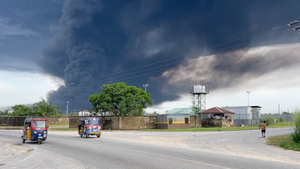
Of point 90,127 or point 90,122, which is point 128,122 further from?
point 90,127

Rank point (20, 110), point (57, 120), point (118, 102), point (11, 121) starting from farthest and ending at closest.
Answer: point (20, 110) < point (57, 120) < point (11, 121) < point (118, 102)

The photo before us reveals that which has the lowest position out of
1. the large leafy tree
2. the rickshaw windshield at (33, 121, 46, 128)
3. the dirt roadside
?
the dirt roadside

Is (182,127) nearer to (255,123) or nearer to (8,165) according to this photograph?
(255,123)

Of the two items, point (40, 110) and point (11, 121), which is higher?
point (40, 110)

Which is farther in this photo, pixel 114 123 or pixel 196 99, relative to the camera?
pixel 196 99

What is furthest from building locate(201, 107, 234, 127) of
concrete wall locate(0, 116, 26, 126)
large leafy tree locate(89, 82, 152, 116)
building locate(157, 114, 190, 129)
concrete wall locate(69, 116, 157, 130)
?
concrete wall locate(0, 116, 26, 126)

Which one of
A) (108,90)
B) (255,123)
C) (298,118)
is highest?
(108,90)

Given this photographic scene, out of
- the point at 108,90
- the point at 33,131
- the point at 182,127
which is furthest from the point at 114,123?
the point at 33,131

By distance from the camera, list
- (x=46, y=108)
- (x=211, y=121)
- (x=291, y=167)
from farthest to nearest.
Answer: (x=46, y=108) → (x=211, y=121) → (x=291, y=167)

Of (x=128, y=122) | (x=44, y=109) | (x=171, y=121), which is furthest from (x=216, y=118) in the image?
(x=44, y=109)

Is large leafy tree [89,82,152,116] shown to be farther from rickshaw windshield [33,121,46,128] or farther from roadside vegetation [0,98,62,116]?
roadside vegetation [0,98,62,116]

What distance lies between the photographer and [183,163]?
12945 mm

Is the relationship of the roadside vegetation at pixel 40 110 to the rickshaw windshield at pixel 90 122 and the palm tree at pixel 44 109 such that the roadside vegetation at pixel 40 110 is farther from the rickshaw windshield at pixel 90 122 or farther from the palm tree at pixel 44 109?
the rickshaw windshield at pixel 90 122

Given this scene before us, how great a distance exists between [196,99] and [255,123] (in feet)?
78.8
